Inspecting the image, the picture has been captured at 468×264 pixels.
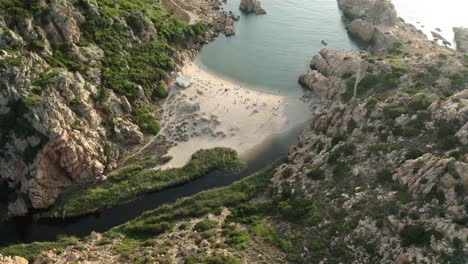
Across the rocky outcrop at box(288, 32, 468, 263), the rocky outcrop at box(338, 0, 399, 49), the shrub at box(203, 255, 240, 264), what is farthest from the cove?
the rocky outcrop at box(338, 0, 399, 49)

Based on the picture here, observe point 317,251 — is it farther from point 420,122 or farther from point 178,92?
point 178,92

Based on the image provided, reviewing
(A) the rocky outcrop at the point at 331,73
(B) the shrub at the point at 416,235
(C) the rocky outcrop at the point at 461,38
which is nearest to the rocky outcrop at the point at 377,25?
(C) the rocky outcrop at the point at 461,38

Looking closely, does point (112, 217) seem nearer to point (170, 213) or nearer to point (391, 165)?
point (170, 213)

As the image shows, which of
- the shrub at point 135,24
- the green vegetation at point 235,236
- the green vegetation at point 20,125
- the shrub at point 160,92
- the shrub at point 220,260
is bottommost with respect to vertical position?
the green vegetation at point 235,236

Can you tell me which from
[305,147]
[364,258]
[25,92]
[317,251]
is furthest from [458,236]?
[25,92]

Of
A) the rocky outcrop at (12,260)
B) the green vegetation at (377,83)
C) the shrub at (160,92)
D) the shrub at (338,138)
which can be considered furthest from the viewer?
the shrub at (160,92)

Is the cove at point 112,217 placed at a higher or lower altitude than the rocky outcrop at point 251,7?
lower

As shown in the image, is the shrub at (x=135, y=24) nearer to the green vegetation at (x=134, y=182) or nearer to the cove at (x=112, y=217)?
the green vegetation at (x=134, y=182)

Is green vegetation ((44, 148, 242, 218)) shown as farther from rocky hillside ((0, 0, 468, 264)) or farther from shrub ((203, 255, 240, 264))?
shrub ((203, 255, 240, 264))
